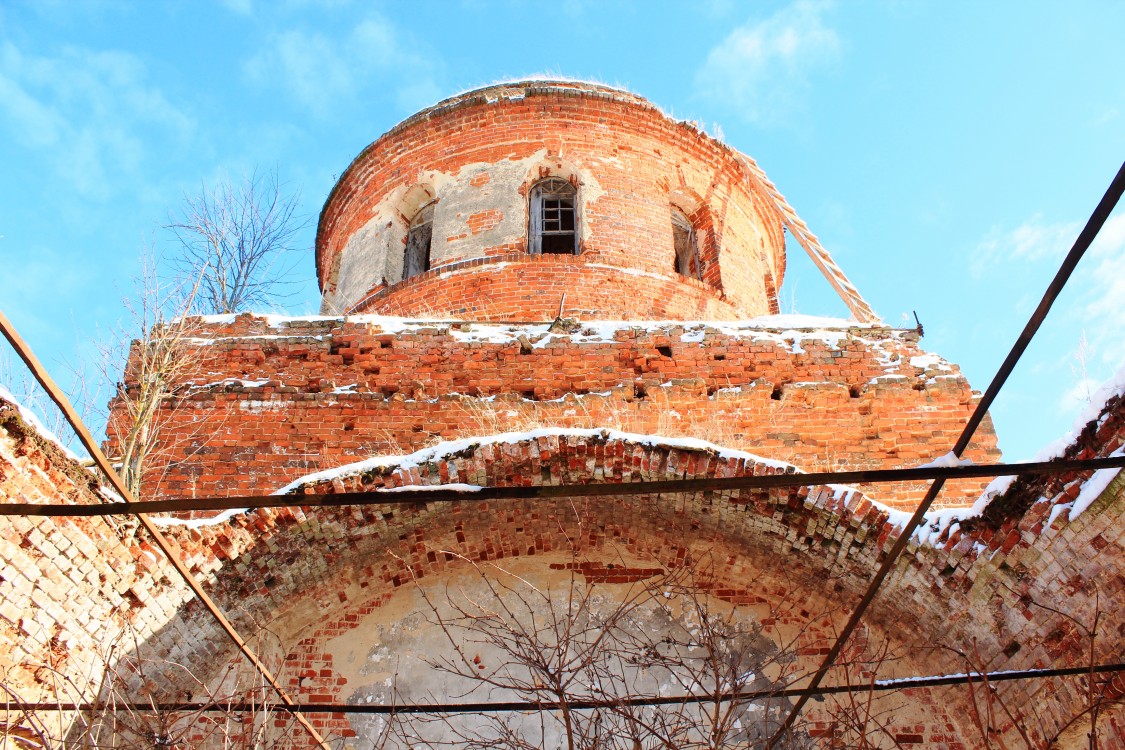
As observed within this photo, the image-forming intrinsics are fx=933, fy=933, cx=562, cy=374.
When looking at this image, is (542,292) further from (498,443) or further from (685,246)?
(498,443)

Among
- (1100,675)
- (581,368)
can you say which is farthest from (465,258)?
(1100,675)

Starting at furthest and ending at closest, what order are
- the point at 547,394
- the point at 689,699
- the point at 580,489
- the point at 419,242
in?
the point at 419,242
the point at 547,394
the point at 689,699
the point at 580,489

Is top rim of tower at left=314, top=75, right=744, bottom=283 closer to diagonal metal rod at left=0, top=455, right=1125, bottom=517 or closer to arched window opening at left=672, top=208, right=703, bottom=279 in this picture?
arched window opening at left=672, top=208, right=703, bottom=279

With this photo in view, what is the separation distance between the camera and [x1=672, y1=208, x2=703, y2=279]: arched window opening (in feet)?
37.2

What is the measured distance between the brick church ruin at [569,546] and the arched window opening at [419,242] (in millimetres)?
1852

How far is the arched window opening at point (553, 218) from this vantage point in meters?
10.7

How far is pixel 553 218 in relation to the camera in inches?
432

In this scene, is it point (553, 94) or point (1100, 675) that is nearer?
point (1100, 675)

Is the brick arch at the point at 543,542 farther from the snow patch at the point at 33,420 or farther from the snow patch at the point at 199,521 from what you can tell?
the snow patch at the point at 33,420

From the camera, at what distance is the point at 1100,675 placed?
4.22m

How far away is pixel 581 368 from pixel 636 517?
200cm

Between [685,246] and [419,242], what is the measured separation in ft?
10.8

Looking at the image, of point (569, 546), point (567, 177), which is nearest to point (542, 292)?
point (567, 177)

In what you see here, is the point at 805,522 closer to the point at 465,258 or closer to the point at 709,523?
the point at 709,523
